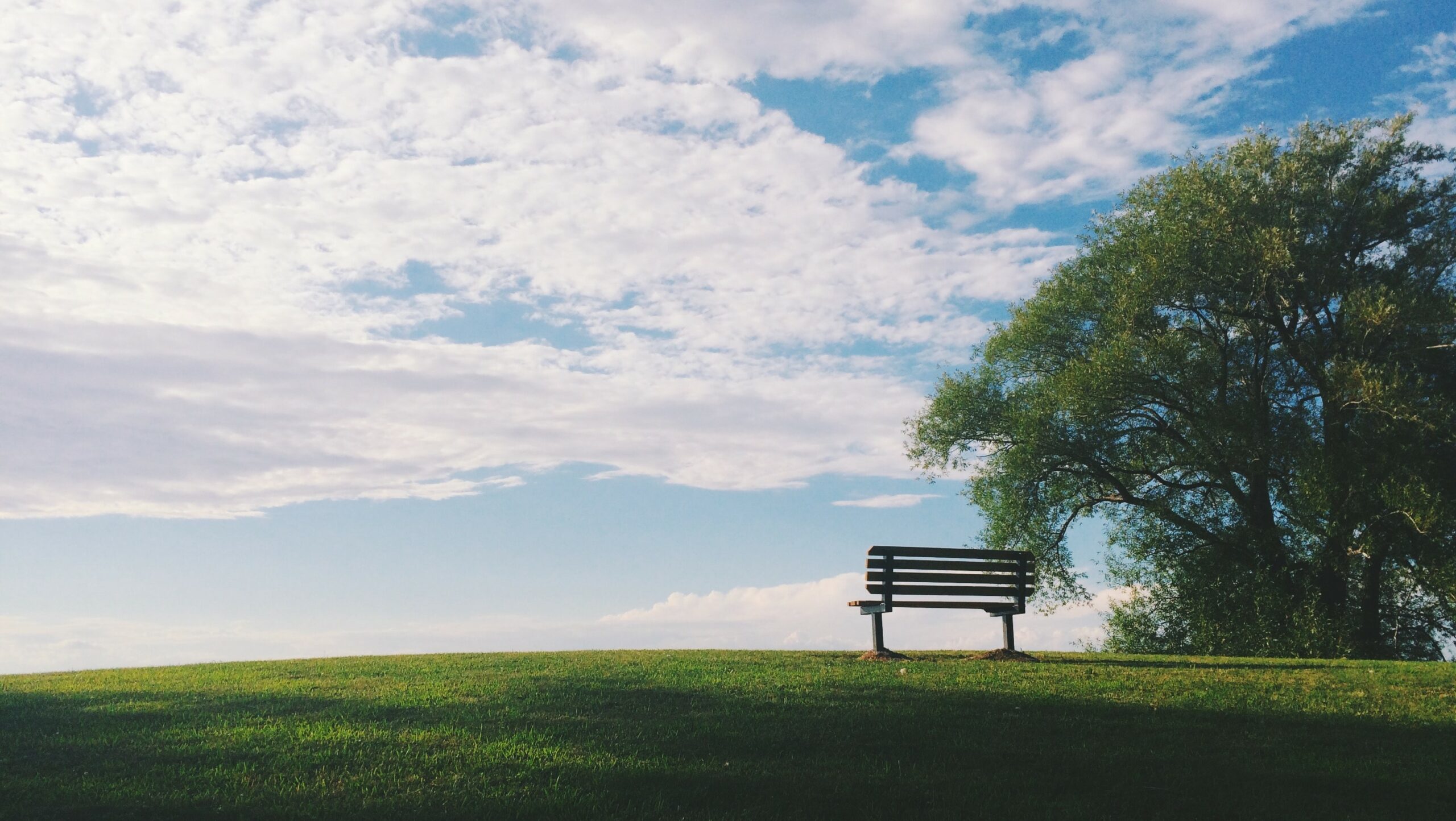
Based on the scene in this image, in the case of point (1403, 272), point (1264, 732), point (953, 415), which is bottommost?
point (1264, 732)

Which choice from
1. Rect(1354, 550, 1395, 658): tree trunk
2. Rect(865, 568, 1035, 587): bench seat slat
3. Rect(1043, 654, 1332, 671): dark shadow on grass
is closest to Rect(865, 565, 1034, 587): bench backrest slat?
Rect(865, 568, 1035, 587): bench seat slat

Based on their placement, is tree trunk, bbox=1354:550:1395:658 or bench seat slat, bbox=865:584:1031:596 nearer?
bench seat slat, bbox=865:584:1031:596

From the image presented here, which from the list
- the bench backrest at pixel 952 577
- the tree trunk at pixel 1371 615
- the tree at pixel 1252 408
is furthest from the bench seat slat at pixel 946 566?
the tree trunk at pixel 1371 615

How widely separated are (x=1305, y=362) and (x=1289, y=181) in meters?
4.94

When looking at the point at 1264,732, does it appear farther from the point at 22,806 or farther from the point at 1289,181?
the point at 1289,181

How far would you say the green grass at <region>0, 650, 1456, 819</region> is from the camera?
757 centimetres

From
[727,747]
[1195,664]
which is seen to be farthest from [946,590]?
[727,747]

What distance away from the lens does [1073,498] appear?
27000 mm

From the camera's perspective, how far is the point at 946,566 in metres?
17.9

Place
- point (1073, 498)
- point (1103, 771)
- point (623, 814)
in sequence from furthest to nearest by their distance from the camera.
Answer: point (1073, 498), point (1103, 771), point (623, 814)

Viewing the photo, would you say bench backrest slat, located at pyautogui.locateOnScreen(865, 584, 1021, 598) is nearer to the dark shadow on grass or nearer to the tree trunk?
the dark shadow on grass

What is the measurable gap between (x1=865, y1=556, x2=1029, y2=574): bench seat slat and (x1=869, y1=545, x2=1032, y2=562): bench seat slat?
0.09 meters

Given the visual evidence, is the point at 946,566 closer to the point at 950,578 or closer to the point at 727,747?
the point at 950,578

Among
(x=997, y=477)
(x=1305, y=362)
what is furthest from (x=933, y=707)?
(x=1305, y=362)
